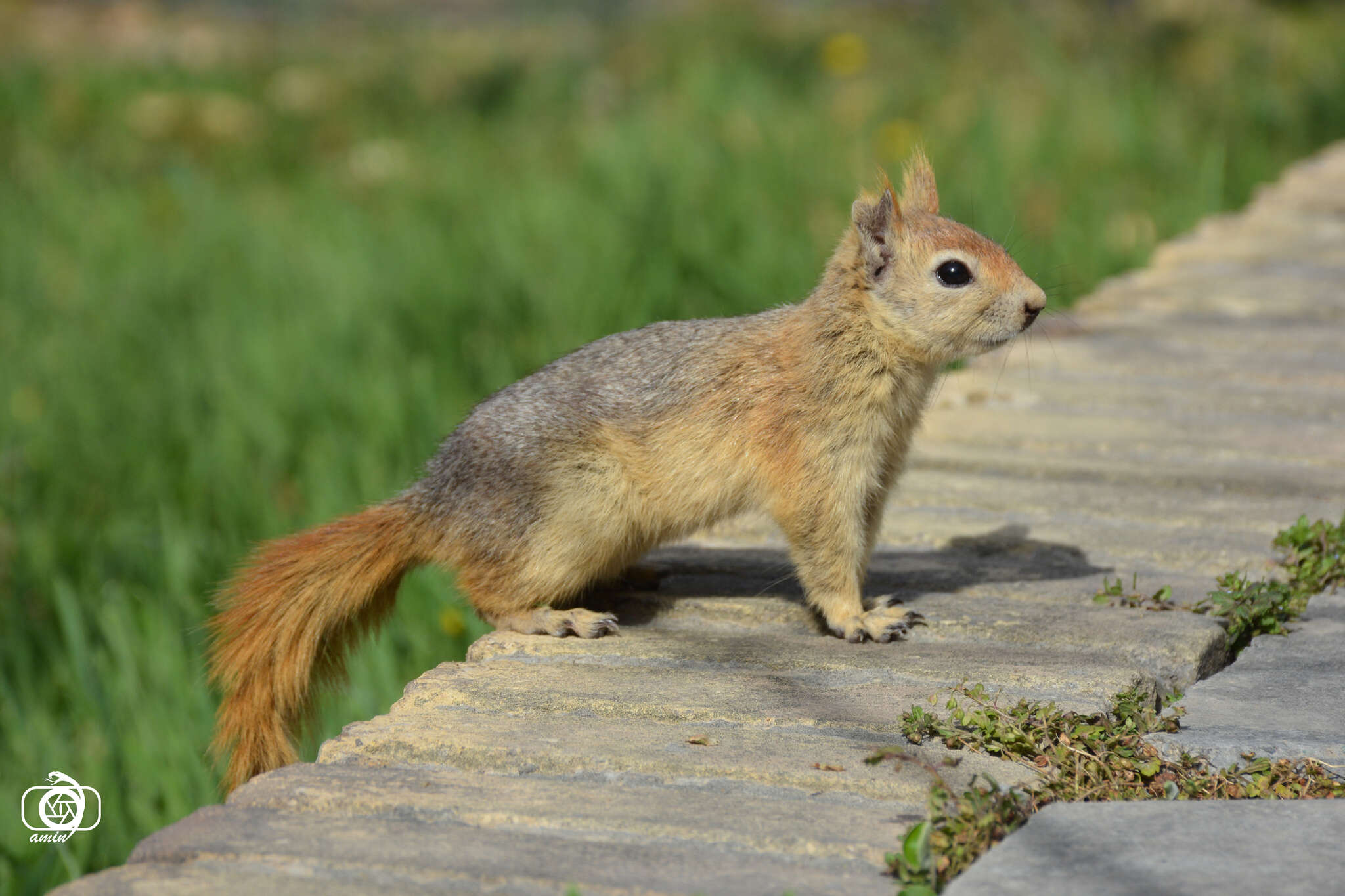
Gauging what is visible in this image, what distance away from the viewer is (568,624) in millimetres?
2627

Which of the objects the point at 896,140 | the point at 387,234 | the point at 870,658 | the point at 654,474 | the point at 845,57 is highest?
the point at 845,57

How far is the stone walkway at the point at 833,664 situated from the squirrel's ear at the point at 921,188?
0.69m

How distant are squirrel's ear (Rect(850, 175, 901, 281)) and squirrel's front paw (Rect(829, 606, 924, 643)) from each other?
2.25ft

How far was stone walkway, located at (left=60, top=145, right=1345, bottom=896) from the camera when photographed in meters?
1.74

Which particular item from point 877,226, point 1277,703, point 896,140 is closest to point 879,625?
point 1277,703

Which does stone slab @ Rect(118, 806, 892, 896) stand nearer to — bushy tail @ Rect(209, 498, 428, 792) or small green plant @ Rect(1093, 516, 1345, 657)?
bushy tail @ Rect(209, 498, 428, 792)

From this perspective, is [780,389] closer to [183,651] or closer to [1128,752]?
[1128,752]

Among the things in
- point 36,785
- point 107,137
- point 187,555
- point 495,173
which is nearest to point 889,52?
point 495,173

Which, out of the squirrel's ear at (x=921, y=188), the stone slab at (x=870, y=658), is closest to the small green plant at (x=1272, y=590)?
the stone slab at (x=870, y=658)

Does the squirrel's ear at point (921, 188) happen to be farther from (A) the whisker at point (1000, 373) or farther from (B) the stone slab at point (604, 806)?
(B) the stone slab at point (604, 806)

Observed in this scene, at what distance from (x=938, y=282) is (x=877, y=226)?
0.59 ft

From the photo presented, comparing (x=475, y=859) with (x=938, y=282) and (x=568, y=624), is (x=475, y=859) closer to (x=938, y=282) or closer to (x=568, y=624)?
(x=568, y=624)

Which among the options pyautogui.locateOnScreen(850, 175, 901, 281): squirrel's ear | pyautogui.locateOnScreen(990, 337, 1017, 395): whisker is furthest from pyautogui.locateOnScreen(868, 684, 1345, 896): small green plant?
pyautogui.locateOnScreen(990, 337, 1017, 395): whisker

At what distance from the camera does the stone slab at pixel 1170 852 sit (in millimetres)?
1589
